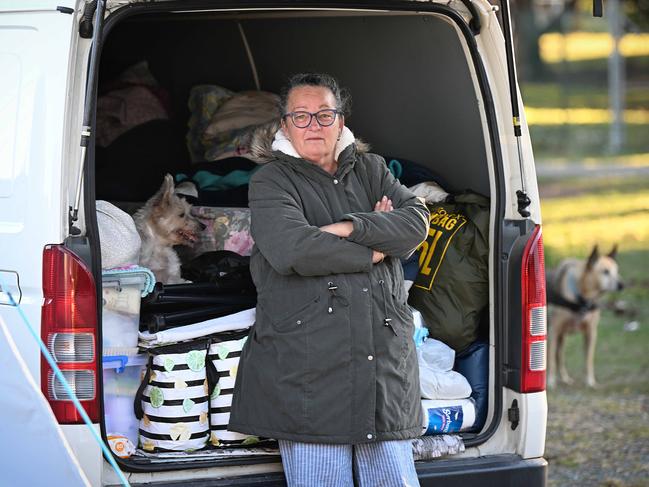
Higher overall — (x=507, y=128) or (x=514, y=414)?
(x=507, y=128)

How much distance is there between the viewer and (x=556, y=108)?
2908 centimetres

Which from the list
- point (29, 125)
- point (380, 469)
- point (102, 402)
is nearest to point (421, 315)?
point (380, 469)

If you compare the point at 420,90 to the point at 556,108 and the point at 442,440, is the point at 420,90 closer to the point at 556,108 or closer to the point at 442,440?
the point at 442,440

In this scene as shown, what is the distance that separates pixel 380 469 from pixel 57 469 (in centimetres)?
107

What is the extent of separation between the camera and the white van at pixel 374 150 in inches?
138

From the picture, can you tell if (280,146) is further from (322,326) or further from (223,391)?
(223,391)

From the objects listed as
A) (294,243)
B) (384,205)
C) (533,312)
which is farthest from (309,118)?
(533,312)

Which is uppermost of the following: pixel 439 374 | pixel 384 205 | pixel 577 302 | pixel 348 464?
pixel 384 205

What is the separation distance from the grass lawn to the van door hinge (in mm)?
1898

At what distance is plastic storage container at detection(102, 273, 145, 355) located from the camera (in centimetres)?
386

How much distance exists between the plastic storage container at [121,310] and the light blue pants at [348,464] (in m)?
0.66

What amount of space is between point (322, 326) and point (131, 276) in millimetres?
738

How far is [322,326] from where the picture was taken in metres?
3.66

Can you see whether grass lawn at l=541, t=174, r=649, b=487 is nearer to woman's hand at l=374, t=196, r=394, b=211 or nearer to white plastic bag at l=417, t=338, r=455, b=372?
white plastic bag at l=417, t=338, r=455, b=372
